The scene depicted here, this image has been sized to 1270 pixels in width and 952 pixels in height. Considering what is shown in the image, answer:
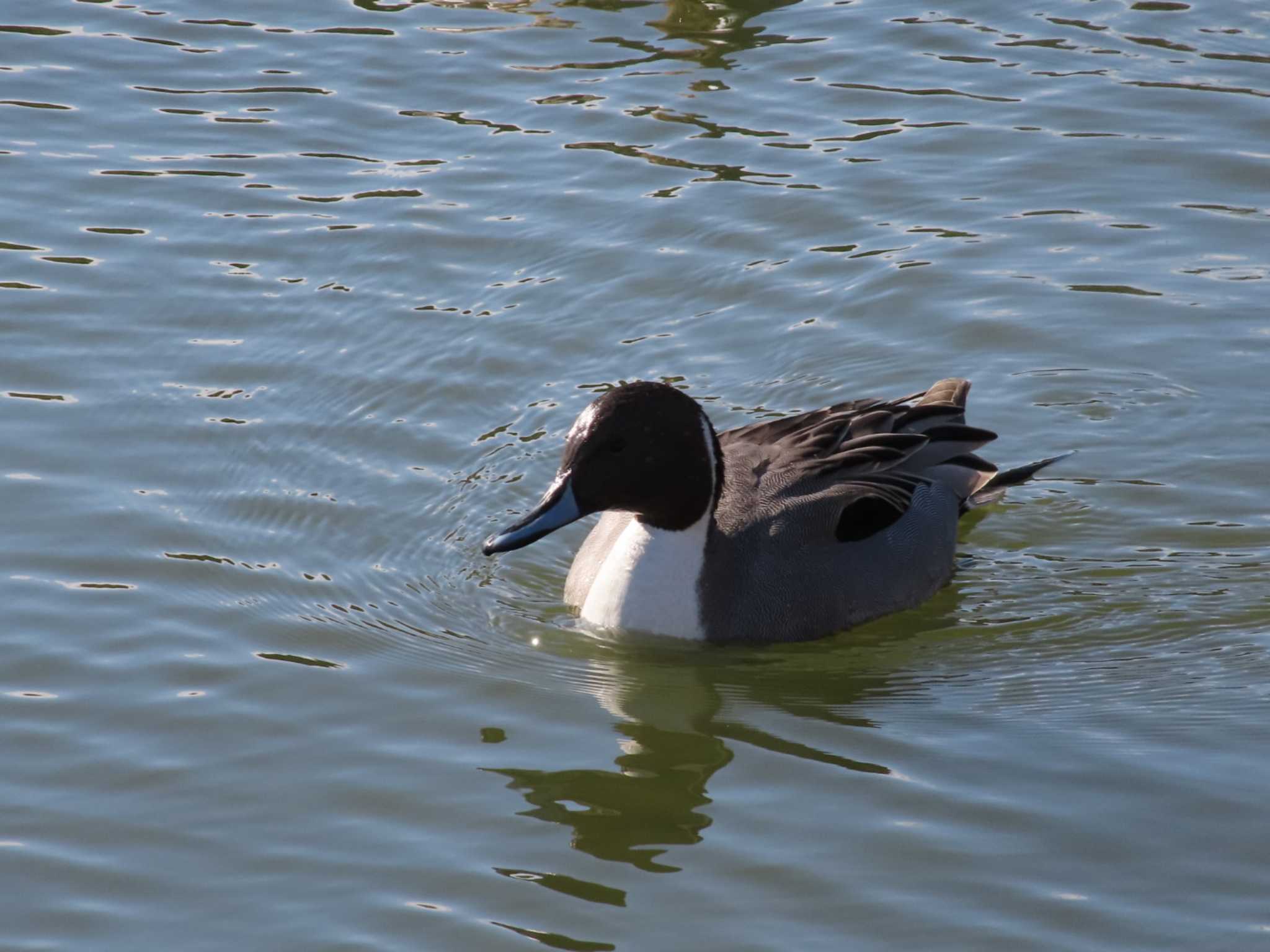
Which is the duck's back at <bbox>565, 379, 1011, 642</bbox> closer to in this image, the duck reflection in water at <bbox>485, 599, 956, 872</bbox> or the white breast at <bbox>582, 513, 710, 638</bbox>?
the white breast at <bbox>582, 513, 710, 638</bbox>

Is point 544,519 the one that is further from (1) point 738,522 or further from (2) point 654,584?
(1) point 738,522

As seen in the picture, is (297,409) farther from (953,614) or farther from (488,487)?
(953,614)

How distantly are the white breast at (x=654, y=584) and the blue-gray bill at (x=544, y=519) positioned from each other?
387 mm

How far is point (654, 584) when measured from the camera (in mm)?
8398

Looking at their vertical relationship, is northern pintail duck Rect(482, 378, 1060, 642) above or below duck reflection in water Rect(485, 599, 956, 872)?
above

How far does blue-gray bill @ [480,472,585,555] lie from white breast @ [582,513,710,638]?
0.39 meters

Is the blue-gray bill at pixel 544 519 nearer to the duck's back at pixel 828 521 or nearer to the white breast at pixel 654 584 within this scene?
the white breast at pixel 654 584

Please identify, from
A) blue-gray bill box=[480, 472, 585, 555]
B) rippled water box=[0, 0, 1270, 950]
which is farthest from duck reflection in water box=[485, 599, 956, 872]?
blue-gray bill box=[480, 472, 585, 555]

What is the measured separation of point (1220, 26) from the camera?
14.4 meters

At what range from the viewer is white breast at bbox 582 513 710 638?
8.40m

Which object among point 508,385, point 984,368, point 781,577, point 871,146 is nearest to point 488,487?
point 508,385

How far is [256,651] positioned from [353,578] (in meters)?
0.76

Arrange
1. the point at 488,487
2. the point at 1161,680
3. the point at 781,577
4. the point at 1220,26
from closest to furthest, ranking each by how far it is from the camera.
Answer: the point at 1161,680 < the point at 781,577 < the point at 488,487 < the point at 1220,26

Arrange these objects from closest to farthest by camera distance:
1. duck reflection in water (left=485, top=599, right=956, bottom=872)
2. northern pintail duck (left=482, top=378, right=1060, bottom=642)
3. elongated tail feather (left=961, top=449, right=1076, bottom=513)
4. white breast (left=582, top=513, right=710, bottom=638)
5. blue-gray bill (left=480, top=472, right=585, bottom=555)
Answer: duck reflection in water (left=485, top=599, right=956, bottom=872)
blue-gray bill (left=480, top=472, right=585, bottom=555)
northern pintail duck (left=482, top=378, right=1060, bottom=642)
white breast (left=582, top=513, right=710, bottom=638)
elongated tail feather (left=961, top=449, right=1076, bottom=513)
